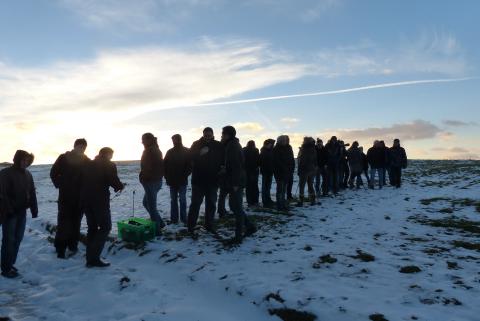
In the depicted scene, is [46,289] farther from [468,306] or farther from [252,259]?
[468,306]

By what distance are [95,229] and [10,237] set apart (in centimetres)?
158

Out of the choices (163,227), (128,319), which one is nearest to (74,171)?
(163,227)

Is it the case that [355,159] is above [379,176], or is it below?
above

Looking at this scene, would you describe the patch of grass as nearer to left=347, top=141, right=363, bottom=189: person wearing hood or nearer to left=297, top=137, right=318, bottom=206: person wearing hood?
left=297, top=137, right=318, bottom=206: person wearing hood

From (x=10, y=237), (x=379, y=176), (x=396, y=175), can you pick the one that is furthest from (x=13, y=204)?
(x=396, y=175)

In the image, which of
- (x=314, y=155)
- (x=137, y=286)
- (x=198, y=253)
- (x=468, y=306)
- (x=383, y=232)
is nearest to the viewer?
(x=468, y=306)

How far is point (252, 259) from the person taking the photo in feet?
28.3

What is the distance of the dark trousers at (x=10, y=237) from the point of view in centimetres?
815

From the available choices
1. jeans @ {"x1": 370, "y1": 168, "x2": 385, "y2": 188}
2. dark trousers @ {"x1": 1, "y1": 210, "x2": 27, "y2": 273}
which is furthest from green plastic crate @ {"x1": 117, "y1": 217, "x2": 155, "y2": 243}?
jeans @ {"x1": 370, "y1": 168, "x2": 385, "y2": 188}

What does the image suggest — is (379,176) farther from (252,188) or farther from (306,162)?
(252,188)

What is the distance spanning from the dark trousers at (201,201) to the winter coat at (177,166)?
138 centimetres

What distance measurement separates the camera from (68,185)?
31.0ft

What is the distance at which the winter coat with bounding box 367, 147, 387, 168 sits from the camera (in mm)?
21484

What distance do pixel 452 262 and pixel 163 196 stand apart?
597 inches
